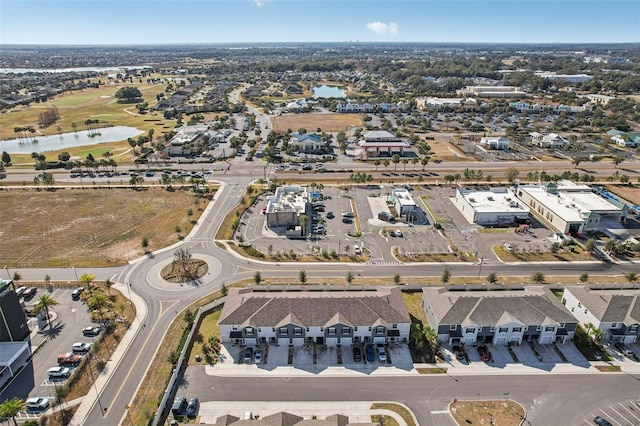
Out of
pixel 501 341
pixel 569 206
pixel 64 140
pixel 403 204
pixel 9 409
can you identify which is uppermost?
pixel 569 206

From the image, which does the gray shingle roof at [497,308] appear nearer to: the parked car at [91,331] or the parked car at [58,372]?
the parked car at [91,331]

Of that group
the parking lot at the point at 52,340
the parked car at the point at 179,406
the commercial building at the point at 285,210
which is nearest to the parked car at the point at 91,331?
the parking lot at the point at 52,340

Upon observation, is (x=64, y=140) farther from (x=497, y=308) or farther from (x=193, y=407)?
(x=497, y=308)

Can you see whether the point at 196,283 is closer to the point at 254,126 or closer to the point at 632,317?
the point at 632,317

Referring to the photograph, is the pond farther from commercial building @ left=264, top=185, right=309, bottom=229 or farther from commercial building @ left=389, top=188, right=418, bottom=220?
commercial building @ left=389, top=188, right=418, bottom=220

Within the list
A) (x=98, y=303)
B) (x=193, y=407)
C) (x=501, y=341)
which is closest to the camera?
(x=193, y=407)

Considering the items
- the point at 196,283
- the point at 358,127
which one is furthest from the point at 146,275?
the point at 358,127

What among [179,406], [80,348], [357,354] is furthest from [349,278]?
[80,348]
